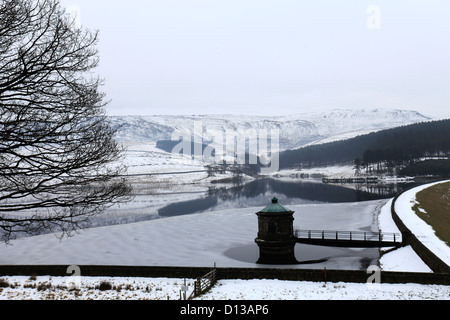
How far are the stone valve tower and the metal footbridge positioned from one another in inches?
254

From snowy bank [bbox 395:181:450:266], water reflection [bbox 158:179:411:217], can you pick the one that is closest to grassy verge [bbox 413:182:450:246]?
snowy bank [bbox 395:181:450:266]

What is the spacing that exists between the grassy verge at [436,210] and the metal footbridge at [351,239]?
4.27 metres

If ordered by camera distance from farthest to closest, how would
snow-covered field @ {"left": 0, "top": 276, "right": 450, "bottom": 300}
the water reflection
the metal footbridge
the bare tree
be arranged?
the water reflection < the metal footbridge < snow-covered field @ {"left": 0, "top": 276, "right": 450, "bottom": 300} < the bare tree

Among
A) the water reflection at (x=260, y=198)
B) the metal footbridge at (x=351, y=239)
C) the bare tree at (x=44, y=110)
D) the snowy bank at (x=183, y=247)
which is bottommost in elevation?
the water reflection at (x=260, y=198)

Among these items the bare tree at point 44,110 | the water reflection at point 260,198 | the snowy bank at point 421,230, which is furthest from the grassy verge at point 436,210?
the bare tree at point 44,110

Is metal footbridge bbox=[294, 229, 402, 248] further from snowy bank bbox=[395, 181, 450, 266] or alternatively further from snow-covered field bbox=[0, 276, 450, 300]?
snow-covered field bbox=[0, 276, 450, 300]

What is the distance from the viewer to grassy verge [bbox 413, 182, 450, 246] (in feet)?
131

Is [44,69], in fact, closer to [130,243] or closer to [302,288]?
[302,288]

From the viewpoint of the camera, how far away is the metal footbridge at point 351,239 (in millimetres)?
36819

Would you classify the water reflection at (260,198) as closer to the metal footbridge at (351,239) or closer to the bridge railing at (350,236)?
the bridge railing at (350,236)

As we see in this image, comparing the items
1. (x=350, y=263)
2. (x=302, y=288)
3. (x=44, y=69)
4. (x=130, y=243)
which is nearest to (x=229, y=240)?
(x=130, y=243)
